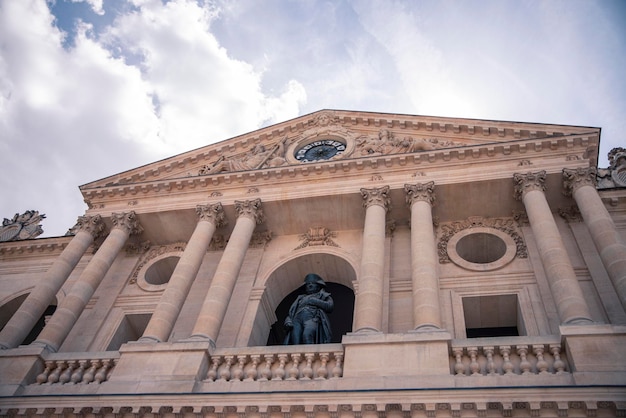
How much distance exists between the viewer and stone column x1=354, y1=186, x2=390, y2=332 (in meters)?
14.1

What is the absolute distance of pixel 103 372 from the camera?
14.2 m

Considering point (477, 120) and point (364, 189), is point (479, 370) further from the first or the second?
point (477, 120)

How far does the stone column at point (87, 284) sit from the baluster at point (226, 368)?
532 cm

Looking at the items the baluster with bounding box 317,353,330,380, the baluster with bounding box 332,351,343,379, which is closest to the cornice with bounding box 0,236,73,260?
the baluster with bounding box 317,353,330,380

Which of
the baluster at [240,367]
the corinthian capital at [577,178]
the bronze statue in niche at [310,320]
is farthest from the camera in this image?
the corinthian capital at [577,178]

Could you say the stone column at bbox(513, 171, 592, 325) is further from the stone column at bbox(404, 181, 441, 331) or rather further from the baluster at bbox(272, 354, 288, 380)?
the baluster at bbox(272, 354, 288, 380)

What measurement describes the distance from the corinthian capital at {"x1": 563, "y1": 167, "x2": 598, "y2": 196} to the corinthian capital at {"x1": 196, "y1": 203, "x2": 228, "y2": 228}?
11.2 meters

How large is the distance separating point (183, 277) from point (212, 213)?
10.6ft

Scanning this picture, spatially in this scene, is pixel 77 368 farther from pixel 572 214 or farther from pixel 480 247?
pixel 572 214

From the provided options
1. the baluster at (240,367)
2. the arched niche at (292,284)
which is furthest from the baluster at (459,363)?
the arched niche at (292,284)

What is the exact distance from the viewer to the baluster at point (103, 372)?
13948 millimetres

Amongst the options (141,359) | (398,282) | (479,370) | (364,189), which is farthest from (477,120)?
(141,359)

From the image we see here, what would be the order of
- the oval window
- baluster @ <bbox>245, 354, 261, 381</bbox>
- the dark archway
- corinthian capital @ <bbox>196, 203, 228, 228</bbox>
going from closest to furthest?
1. baluster @ <bbox>245, 354, 261, 381</bbox>
2. the oval window
3. corinthian capital @ <bbox>196, 203, 228, 228</bbox>
4. the dark archway

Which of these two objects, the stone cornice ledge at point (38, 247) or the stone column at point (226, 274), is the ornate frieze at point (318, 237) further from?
the stone cornice ledge at point (38, 247)
